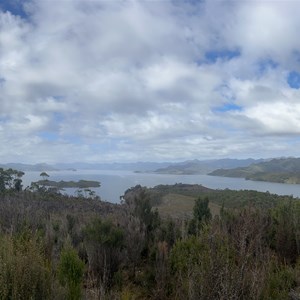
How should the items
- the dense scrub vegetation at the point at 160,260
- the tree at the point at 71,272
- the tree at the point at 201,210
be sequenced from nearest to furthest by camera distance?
the dense scrub vegetation at the point at 160,260, the tree at the point at 71,272, the tree at the point at 201,210

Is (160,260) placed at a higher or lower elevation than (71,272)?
lower

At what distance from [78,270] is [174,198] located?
66.3 m

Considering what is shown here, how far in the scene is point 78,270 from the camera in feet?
18.1

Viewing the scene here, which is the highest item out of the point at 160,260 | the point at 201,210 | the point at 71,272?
the point at 71,272

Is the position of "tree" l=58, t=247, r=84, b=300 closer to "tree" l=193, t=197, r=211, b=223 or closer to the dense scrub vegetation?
the dense scrub vegetation

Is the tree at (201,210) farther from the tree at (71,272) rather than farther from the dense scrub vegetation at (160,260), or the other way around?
the tree at (71,272)

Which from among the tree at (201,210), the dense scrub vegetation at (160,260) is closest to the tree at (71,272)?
the dense scrub vegetation at (160,260)

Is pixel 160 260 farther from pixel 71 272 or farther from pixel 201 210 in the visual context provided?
pixel 201 210

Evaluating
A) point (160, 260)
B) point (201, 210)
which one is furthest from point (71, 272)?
point (201, 210)

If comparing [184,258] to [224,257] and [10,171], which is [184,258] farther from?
[10,171]

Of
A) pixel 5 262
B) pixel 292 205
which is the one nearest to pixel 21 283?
pixel 5 262

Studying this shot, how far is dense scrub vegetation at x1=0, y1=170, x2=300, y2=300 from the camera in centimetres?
442

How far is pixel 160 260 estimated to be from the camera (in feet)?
27.8

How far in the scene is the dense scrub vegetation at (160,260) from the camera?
174 inches
